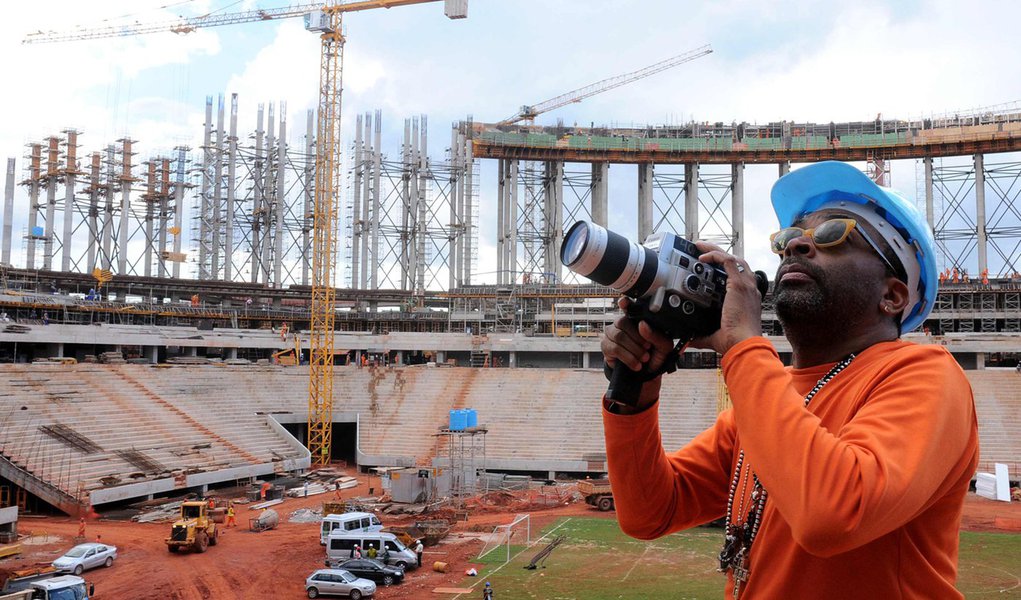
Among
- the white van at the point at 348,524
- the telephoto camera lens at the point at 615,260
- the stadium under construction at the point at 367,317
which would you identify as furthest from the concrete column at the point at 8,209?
the telephoto camera lens at the point at 615,260

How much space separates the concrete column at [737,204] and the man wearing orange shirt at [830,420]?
51612 mm

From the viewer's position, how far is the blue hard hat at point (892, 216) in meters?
1.98

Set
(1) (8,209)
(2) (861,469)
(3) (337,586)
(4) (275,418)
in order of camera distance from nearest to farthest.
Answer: (2) (861,469)
(3) (337,586)
(4) (275,418)
(1) (8,209)

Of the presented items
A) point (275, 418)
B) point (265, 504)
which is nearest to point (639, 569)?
point (265, 504)

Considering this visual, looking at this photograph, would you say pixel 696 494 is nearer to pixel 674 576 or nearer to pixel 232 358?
pixel 674 576

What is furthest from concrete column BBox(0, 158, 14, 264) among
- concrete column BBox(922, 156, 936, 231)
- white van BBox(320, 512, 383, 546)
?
concrete column BBox(922, 156, 936, 231)

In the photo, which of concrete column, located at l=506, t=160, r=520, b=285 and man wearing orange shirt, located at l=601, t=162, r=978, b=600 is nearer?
man wearing orange shirt, located at l=601, t=162, r=978, b=600

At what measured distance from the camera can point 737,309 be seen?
1.86 m

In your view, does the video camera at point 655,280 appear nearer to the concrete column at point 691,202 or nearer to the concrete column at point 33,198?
the concrete column at point 691,202

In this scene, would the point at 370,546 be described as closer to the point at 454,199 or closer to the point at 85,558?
the point at 85,558

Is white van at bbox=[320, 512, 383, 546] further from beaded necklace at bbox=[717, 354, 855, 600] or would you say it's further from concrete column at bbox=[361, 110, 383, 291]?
concrete column at bbox=[361, 110, 383, 291]

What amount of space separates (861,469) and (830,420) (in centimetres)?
36

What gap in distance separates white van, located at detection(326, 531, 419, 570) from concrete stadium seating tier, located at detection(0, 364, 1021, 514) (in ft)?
28.2

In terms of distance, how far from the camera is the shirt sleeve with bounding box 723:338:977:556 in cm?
147
